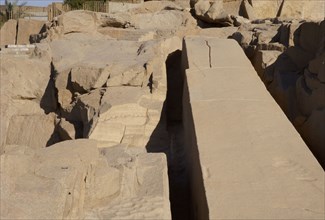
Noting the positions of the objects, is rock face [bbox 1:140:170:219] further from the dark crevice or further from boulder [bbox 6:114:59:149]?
boulder [bbox 6:114:59:149]

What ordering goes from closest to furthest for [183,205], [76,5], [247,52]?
[183,205]
[247,52]
[76,5]

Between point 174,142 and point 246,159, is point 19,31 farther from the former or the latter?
point 246,159

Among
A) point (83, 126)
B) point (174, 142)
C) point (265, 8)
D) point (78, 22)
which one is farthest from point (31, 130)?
point (265, 8)

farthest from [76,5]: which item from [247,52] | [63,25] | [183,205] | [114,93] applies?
[183,205]

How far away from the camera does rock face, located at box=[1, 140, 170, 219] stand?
2146 millimetres

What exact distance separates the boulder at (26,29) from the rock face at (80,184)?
9.66 meters

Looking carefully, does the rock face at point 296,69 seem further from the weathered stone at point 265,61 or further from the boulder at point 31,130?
the boulder at point 31,130

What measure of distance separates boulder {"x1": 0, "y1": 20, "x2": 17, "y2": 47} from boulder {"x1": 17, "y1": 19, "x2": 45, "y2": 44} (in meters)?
0.26

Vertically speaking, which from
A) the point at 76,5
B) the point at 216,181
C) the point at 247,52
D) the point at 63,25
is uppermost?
the point at 216,181

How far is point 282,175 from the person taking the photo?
262cm

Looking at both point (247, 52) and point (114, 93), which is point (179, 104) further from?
point (247, 52)

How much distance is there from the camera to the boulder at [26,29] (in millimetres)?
11918

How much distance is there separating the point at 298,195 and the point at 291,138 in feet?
2.62

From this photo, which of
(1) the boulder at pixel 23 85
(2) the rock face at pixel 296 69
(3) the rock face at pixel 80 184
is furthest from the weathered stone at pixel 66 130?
(2) the rock face at pixel 296 69
